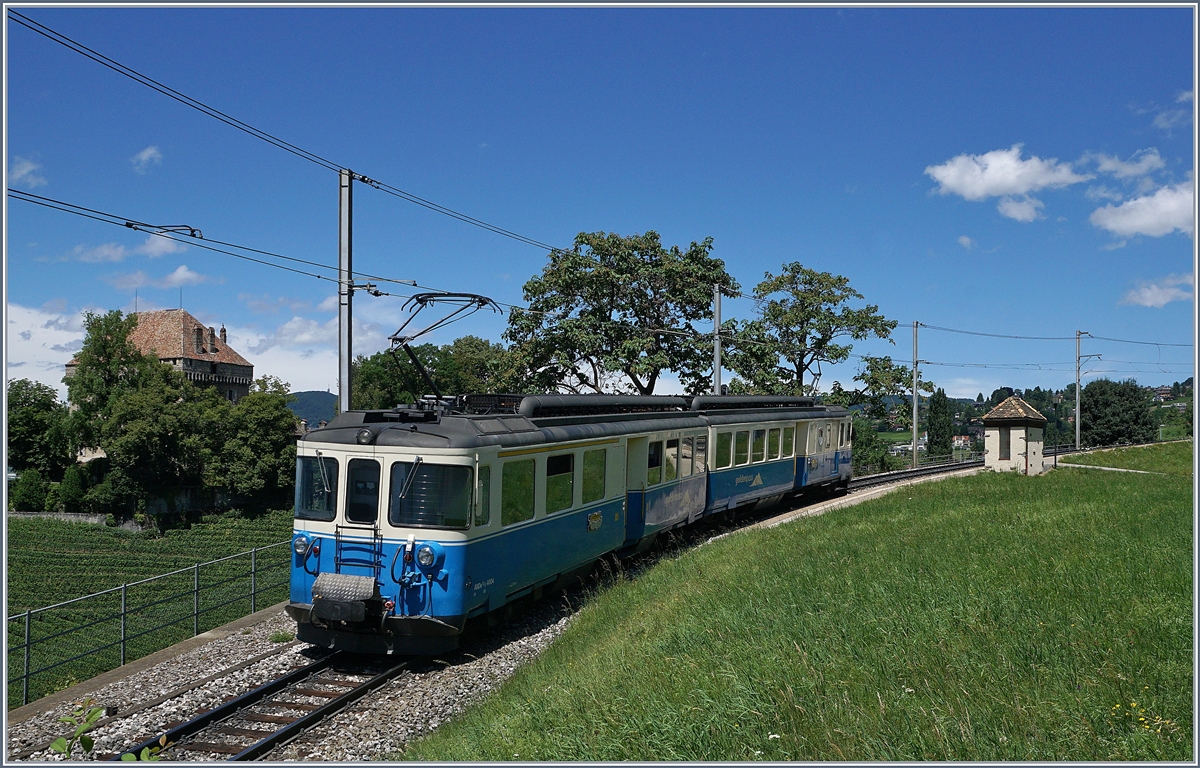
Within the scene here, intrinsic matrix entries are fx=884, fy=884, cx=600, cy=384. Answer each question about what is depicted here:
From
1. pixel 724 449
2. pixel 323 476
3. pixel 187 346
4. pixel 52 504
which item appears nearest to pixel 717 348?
pixel 724 449

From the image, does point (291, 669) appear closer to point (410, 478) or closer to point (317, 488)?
point (317, 488)

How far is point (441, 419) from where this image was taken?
10.8 meters

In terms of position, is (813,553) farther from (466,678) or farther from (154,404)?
(154,404)

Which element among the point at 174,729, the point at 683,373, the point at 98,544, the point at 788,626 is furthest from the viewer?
the point at 98,544

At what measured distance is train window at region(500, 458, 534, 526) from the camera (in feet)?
35.9

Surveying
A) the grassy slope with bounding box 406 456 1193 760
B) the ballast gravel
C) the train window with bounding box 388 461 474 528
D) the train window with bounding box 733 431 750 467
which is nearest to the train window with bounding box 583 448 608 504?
the grassy slope with bounding box 406 456 1193 760

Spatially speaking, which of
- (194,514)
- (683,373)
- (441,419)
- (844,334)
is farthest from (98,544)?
(441,419)

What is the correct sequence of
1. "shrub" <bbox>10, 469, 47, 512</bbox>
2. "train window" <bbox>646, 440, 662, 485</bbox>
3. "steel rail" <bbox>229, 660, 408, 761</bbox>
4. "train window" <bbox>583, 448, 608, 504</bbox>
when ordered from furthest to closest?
"shrub" <bbox>10, 469, 47, 512</bbox>, "train window" <bbox>646, 440, 662, 485</bbox>, "train window" <bbox>583, 448, 608, 504</bbox>, "steel rail" <bbox>229, 660, 408, 761</bbox>

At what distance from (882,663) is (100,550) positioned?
68610mm

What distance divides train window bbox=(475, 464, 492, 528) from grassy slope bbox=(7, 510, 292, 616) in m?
45.1

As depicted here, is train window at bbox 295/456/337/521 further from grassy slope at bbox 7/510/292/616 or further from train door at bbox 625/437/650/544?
grassy slope at bbox 7/510/292/616

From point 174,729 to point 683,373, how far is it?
28.2m

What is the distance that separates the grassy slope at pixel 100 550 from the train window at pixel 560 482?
145 feet

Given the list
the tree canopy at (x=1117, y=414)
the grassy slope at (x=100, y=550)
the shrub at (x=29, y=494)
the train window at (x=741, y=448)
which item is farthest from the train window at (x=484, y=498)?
the shrub at (x=29, y=494)
